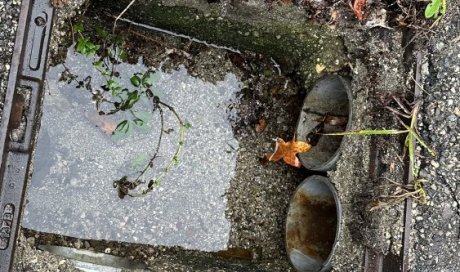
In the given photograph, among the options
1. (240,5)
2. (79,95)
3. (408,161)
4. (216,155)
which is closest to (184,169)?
(216,155)

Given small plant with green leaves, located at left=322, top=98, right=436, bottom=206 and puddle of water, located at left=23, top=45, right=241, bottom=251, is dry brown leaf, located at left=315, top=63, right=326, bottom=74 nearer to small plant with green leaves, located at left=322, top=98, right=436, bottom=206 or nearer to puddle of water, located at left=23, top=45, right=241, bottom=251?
small plant with green leaves, located at left=322, top=98, right=436, bottom=206

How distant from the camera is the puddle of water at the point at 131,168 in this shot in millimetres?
3383

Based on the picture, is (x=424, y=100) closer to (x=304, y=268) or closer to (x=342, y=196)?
(x=342, y=196)

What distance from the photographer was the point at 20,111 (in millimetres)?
2898

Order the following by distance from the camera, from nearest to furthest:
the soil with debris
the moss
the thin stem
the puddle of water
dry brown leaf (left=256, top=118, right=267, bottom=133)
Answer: the soil with debris
the moss
the puddle of water
the thin stem
dry brown leaf (left=256, top=118, right=267, bottom=133)

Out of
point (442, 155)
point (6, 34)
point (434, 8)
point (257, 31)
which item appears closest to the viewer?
point (6, 34)

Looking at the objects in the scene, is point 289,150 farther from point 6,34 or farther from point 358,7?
point 6,34

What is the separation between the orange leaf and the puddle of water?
11.0 inches

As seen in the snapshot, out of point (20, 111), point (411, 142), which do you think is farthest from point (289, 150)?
point (20, 111)

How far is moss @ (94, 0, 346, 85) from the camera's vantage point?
3.28 meters

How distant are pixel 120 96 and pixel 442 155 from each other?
1969 mm

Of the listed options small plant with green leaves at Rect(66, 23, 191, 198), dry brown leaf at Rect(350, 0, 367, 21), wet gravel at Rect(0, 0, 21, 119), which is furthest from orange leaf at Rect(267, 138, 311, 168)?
wet gravel at Rect(0, 0, 21, 119)

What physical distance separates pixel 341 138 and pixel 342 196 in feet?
1.28

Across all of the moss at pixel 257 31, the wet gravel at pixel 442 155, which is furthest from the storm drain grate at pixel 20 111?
the wet gravel at pixel 442 155
